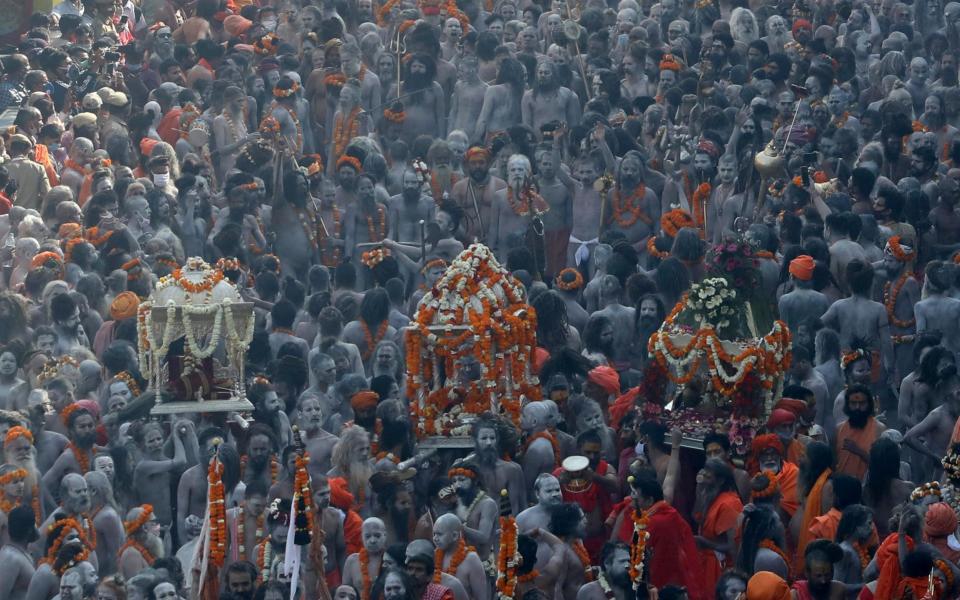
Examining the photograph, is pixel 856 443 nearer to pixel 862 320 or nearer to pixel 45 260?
pixel 862 320

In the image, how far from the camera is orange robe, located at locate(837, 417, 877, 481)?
1983 centimetres

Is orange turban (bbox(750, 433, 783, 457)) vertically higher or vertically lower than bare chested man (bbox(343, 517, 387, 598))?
higher

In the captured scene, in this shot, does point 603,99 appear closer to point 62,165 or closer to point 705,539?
point 62,165

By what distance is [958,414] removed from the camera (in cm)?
2016

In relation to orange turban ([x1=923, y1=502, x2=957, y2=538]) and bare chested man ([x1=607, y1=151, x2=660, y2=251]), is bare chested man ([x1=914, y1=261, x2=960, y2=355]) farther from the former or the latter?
orange turban ([x1=923, y1=502, x2=957, y2=538])

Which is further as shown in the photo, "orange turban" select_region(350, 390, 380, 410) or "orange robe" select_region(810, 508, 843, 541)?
"orange turban" select_region(350, 390, 380, 410)

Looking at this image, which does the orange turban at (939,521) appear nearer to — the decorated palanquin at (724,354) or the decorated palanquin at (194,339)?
the decorated palanquin at (724,354)

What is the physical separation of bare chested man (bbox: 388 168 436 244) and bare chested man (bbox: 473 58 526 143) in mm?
2232

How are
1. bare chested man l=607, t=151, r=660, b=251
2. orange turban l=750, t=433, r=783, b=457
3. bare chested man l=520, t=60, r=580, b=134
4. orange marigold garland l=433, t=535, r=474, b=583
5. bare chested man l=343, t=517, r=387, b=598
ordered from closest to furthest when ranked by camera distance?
orange marigold garland l=433, t=535, r=474, b=583 < bare chested man l=343, t=517, r=387, b=598 < orange turban l=750, t=433, r=783, b=457 < bare chested man l=607, t=151, r=660, b=251 < bare chested man l=520, t=60, r=580, b=134

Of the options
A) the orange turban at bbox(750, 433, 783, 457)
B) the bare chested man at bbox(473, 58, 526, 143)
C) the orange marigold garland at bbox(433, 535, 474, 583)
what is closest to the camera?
the orange marigold garland at bbox(433, 535, 474, 583)

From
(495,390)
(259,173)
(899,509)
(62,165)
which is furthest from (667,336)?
(62,165)

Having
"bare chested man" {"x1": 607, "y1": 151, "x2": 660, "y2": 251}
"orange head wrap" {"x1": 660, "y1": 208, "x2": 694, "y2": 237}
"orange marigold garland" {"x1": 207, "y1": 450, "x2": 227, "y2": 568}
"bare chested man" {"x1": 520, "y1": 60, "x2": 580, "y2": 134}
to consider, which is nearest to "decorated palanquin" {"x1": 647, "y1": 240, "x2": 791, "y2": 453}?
"orange head wrap" {"x1": 660, "y1": 208, "x2": 694, "y2": 237}

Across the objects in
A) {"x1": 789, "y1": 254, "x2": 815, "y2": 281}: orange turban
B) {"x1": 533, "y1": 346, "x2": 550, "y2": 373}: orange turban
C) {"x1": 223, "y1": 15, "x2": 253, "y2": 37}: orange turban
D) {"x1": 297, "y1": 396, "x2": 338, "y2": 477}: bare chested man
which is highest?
{"x1": 789, "y1": 254, "x2": 815, "y2": 281}: orange turban

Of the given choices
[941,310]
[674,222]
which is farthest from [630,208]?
[941,310]
